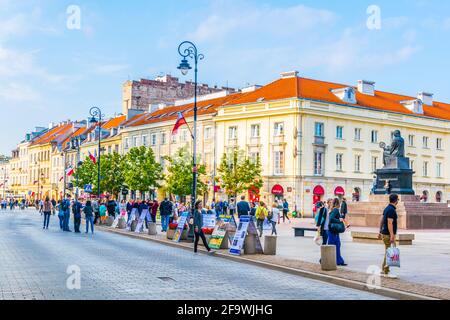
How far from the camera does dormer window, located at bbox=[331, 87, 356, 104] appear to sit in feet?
217

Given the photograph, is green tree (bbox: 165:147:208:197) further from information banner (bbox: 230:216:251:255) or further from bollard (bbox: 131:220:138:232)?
information banner (bbox: 230:216:251:255)

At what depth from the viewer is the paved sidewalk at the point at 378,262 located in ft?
39.0

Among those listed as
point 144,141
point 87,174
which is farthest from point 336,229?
point 144,141

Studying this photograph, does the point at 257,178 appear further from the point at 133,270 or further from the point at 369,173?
the point at 133,270

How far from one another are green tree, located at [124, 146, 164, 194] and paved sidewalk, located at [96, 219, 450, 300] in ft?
152

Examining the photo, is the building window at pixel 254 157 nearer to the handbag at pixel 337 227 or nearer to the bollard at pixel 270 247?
the bollard at pixel 270 247

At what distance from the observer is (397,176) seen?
33312mm

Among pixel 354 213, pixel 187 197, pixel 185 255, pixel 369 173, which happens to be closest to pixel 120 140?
pixel 187 197

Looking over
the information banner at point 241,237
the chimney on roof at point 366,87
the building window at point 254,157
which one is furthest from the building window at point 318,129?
the information banner at point 241,237

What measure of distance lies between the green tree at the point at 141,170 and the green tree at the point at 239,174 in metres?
9.63

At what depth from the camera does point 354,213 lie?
35250 mm

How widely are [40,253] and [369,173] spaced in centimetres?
5293

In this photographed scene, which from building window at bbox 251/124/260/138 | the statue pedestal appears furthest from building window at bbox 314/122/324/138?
the statue pedestal

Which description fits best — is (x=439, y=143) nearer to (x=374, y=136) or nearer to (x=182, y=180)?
(x=374, y=136)
